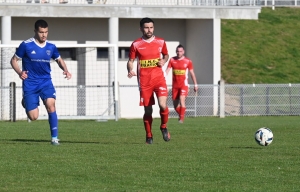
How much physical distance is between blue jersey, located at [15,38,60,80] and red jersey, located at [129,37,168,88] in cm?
148

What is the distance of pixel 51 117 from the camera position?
14250 millimetres

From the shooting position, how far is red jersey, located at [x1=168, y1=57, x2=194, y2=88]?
24094 millimetres

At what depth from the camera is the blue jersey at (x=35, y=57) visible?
1407 centimetres

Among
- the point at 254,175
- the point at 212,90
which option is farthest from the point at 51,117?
the point at 212,90

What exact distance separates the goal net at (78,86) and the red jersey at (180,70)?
3.19 metres

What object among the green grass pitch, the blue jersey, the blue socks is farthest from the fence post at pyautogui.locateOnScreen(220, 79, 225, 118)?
the blue jersey

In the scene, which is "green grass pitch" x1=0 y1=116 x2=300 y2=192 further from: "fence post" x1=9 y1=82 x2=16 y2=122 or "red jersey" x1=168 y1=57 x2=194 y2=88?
"fence post" x1=9 y1=82 x2=16 y2=122

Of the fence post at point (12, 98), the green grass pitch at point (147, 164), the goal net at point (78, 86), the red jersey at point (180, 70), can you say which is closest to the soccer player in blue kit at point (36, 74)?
the green grass pitch at point (147, 164)

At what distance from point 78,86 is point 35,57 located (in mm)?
14905

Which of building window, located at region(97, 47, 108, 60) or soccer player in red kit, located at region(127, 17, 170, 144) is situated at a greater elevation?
building window, located at region(97, 47, 108, 60)

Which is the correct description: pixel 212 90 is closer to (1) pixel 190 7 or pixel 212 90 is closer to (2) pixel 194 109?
(2) pixel 194 109

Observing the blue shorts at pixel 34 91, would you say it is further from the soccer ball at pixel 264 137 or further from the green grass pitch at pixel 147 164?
the soccer ball at pixel 264 137

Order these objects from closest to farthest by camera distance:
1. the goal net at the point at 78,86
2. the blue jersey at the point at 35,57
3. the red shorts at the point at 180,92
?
1. the blue jersey at the point at 35,57
2. the red shorts at the point at 180,92
3. the goal net at the point at 78,86

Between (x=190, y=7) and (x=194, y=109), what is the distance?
3.98 metres
